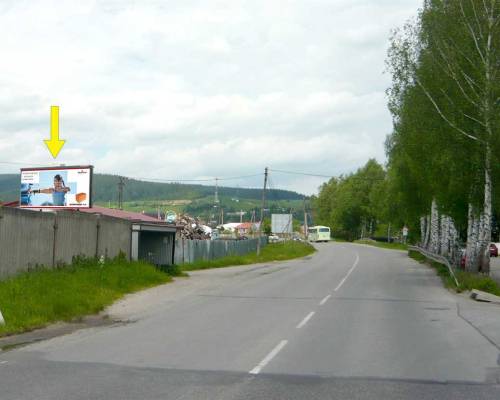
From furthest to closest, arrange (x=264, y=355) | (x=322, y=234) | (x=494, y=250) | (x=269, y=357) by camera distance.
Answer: (x=322, y=234) → (x=494, y=250) → (x=264, y=355) → (x=269, y=357)

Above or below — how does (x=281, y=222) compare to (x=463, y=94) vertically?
below

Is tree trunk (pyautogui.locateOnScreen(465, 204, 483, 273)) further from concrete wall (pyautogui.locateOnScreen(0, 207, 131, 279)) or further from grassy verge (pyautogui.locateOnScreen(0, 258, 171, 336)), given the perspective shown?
concrete wall (pyautogui.locateOnScreen(0, 207, 131, 279))

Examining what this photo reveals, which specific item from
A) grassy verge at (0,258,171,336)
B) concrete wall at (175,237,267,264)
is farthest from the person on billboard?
concrete wall at (175,237,267,264)

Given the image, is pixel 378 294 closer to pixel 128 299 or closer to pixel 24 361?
pixel 128 299

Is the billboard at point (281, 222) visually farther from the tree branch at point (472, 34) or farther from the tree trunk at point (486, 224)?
the tree branch at point (472, 34)

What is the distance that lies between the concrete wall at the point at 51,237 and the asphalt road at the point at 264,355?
Result: 294cm

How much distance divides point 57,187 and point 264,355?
61.4ft

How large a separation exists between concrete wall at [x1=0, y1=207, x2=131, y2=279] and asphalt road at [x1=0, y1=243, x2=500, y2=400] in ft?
9.66

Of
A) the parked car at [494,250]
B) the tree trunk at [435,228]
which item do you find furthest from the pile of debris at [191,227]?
the parked car at [494,250]

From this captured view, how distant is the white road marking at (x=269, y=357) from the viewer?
903 cm

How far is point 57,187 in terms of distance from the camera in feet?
88.3

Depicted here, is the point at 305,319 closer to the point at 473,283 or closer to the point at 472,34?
the point at 473,283

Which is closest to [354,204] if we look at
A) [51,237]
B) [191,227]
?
[191,227]

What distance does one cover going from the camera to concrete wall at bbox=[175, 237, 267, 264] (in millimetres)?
38438
